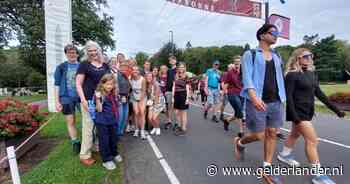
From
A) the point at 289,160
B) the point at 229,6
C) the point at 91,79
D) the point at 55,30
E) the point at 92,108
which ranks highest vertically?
the point at 229,6

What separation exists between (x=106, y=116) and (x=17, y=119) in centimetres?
216

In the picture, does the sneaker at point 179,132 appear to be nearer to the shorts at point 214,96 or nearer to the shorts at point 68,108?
the shorts at point 214,96

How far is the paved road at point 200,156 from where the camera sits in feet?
13.0

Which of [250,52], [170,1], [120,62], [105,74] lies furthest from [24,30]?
[250,52]

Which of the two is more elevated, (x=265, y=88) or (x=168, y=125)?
(x=265, y=88)

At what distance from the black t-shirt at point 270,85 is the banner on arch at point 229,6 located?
10250mm

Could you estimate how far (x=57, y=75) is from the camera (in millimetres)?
5055

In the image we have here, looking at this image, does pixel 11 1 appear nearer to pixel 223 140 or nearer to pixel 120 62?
pixel 120 62

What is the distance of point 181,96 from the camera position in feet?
23.5

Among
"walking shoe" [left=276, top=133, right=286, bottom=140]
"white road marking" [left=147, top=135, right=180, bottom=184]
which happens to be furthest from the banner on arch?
"white road marking" [left=147, top=135, right=180, bottom=184]

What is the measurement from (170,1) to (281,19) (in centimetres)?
693

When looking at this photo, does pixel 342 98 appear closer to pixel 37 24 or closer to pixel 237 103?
pixel 237 103

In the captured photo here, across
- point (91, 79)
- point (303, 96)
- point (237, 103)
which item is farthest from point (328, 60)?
point (91, 79)

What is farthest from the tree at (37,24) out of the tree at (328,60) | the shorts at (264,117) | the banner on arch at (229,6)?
the tree at (328,60)
